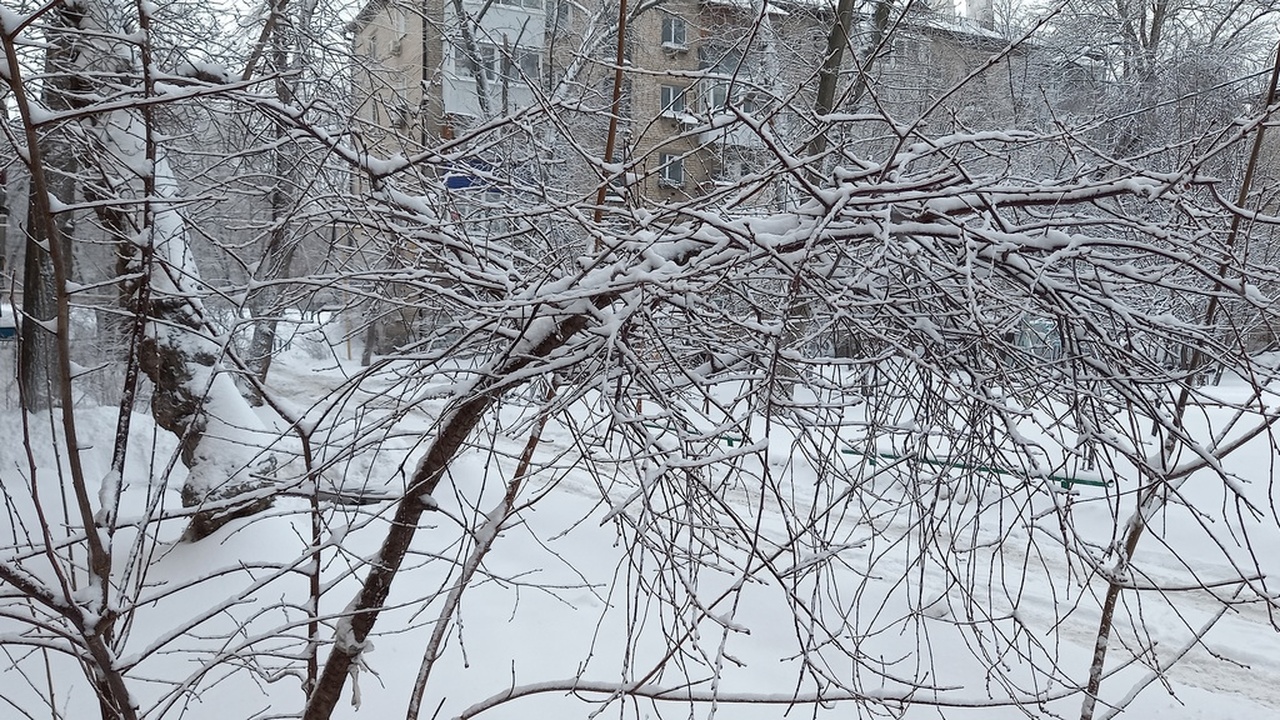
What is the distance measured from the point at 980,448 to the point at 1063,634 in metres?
4.51

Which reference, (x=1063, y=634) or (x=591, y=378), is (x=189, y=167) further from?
(x=1063, y=634)

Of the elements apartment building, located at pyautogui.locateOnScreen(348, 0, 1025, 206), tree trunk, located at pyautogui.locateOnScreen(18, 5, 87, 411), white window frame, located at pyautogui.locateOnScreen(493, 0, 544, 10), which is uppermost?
white window frame, located at pyautogui.locateOnScreen(493, 0, 544, 10)

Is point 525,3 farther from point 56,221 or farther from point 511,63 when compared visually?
point 56,221

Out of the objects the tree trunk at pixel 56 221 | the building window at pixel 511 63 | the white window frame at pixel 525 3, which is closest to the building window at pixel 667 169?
the building window at pixel 511 63

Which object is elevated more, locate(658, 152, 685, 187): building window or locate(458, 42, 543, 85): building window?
locate(458, 42, 543, 85): building window

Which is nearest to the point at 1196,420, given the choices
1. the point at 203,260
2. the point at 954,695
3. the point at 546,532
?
the point at 954,695

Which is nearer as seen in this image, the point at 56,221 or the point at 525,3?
the point at 56,221

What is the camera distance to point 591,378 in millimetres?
1638

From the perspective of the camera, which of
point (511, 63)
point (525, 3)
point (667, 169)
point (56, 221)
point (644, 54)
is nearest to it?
point (56, 221)

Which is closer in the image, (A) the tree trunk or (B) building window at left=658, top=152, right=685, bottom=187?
(A) the tree trunk

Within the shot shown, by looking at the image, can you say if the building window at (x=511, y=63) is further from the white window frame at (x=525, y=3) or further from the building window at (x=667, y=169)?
the white window frame at (x=525, y=3)

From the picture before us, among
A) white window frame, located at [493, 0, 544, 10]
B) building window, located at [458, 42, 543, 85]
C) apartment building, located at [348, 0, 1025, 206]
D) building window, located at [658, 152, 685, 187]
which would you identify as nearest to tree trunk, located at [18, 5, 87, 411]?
building window, located at [458, 42, 543, 85]

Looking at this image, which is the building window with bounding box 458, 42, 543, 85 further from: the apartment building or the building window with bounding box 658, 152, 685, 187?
the building window with bounding box 658, 152, 685, 187

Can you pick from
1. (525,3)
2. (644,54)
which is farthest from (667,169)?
(525,3)
